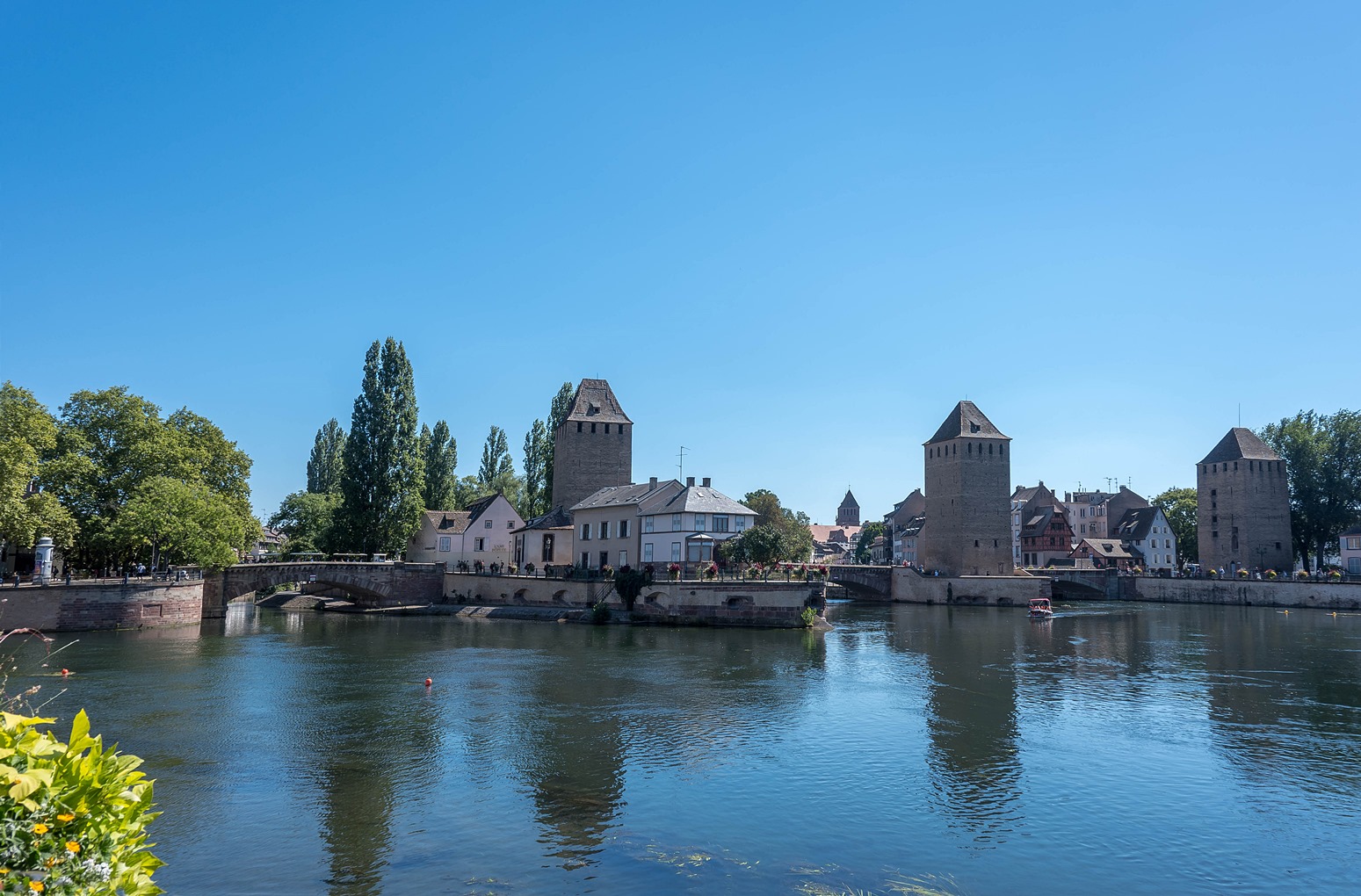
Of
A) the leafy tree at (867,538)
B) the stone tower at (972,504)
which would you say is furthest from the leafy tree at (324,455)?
the leafy tree at (867,538)

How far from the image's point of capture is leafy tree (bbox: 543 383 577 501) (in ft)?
244

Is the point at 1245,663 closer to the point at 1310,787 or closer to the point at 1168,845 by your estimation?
the point at 1310,787

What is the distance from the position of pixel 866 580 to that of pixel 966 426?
1858 cm

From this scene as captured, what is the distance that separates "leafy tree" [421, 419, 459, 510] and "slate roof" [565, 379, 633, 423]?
15.6 m

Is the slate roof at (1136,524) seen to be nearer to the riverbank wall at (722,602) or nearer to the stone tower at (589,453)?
the stone tower at (589,453)

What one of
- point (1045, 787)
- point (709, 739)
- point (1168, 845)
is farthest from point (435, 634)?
point (1168, 845)

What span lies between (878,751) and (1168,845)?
6.79m

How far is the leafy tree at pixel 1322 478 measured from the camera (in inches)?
3292

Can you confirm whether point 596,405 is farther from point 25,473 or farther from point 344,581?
point 25,473

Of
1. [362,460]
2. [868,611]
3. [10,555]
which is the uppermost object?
[362,460]

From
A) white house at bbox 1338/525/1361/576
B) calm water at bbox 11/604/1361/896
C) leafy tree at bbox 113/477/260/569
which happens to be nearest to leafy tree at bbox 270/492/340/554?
→ leafy tree at bbox 113/477/260/569

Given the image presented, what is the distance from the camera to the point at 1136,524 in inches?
4341

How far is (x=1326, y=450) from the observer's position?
279ft

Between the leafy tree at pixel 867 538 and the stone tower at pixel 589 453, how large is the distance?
82351 mm
